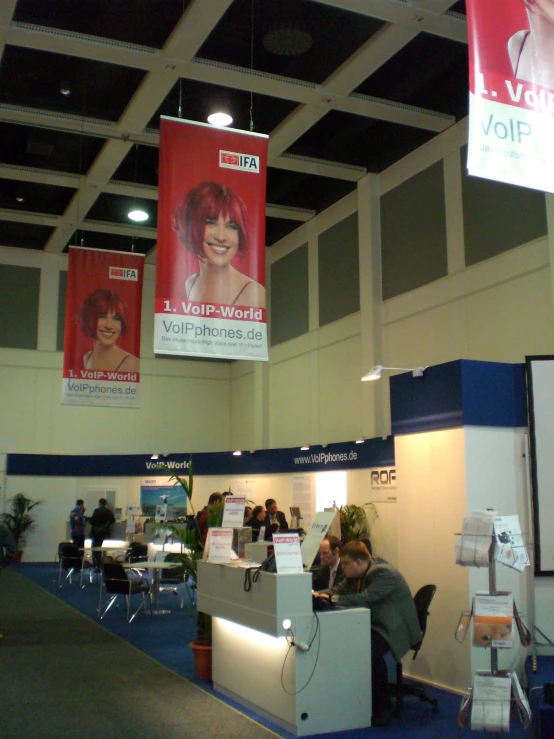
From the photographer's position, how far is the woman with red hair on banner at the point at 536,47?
369cm

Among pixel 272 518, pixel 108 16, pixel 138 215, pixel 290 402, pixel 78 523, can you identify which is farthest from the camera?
pixel 290 402

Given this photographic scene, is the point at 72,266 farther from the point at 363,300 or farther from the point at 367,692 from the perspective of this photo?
the point at 367,692

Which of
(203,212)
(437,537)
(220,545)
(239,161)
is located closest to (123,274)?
(239,161)

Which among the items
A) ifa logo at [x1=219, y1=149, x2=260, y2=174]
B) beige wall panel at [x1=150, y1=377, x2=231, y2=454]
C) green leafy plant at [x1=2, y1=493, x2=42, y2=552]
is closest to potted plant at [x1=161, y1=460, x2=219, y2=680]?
ifa logo at [x1=219, y1=149, x2=260, y2=174]

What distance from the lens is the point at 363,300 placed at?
12.8 metres

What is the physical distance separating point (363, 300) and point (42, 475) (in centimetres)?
826

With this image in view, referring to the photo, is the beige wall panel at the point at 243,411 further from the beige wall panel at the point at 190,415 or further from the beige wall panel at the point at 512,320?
the beige wall panel at the point at 512,320

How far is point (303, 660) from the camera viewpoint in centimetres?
486

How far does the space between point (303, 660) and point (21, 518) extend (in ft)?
41.7

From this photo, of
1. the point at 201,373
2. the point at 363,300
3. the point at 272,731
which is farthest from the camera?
the point at 201,373

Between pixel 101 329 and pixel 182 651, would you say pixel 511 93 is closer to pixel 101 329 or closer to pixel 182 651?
pixel 182 651

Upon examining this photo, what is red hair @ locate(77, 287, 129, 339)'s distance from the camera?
10.9 metres

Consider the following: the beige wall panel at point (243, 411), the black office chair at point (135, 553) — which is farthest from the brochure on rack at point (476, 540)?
the beige wall panel at point (243, 411)

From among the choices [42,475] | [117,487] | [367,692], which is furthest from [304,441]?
[367,692]
